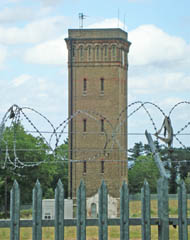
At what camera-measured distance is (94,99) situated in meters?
42.7

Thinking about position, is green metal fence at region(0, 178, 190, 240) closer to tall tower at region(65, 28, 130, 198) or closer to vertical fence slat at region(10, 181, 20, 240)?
vertical fence slat at region(10, 181, 20, 240)

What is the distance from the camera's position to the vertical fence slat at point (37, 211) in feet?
19.5

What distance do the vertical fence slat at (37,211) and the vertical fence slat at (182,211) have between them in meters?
1.52

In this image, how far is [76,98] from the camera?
139 ft

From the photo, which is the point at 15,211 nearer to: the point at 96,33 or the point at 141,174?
the point at 96,33

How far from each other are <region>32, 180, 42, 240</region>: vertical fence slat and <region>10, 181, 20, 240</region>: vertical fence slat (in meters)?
0.16

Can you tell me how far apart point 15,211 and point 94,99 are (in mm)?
36802

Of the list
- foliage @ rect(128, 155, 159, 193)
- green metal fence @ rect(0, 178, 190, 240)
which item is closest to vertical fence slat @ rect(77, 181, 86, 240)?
green metal fence @ rect(0, 178, 190, 240)

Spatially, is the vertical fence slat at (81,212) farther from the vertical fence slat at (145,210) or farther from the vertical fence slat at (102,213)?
the vertical fence slat at (145,210)

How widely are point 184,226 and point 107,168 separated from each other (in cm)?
3655

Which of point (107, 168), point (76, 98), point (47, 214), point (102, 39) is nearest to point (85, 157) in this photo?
point (107, 168)

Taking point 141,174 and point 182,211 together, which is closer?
point 182,211

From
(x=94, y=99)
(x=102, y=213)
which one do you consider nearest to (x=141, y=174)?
(x=94, y=99)

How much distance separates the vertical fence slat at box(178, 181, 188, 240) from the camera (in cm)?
629
